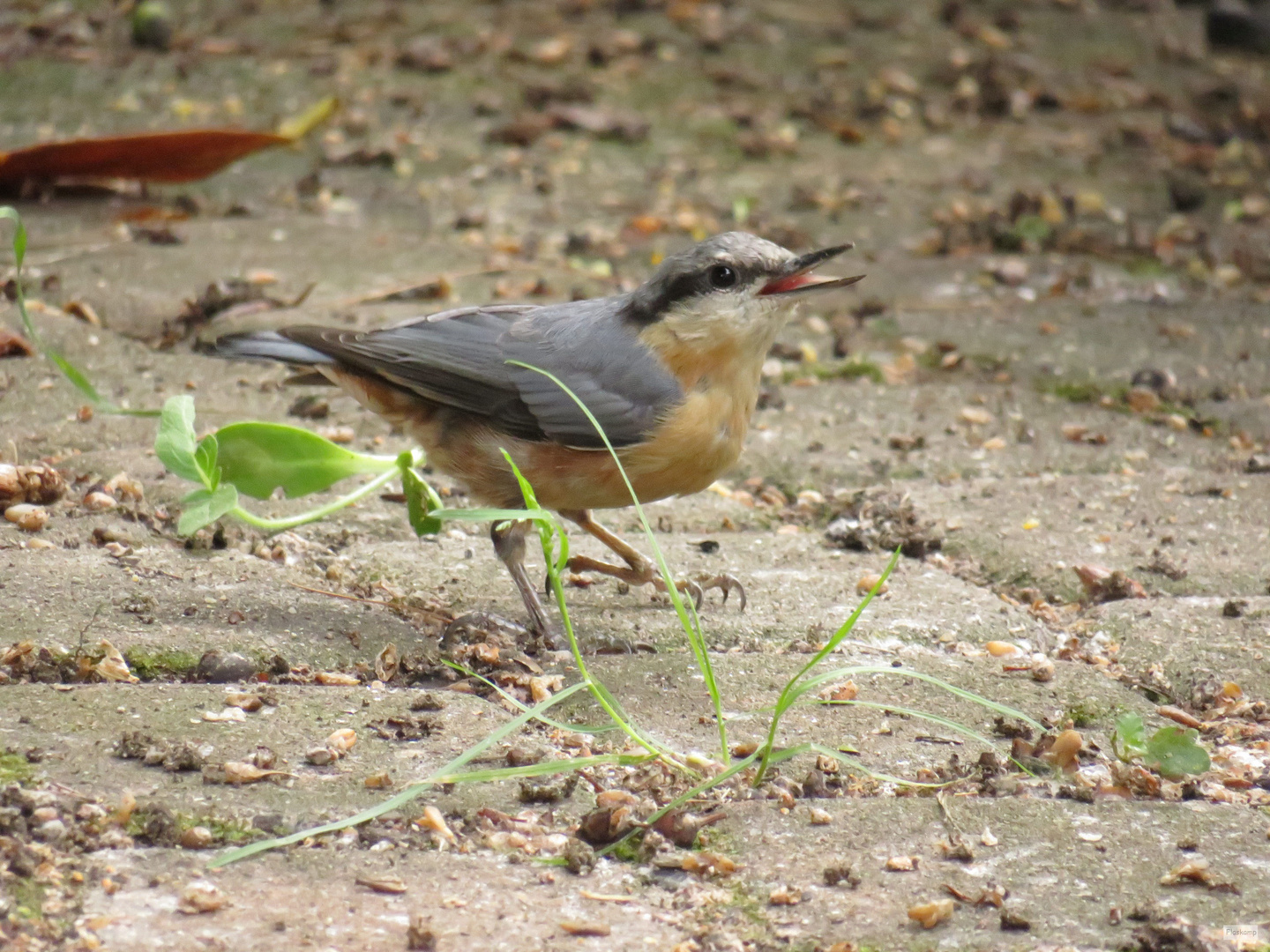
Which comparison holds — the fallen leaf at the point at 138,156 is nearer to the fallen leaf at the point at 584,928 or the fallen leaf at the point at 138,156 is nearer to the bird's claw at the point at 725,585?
the bird's claw at the point at 725,585

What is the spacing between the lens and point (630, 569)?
3.74 m

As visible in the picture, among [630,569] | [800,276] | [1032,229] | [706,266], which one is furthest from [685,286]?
[1032,229]

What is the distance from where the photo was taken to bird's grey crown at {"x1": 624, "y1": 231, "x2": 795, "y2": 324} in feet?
12.0

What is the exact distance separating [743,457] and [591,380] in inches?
29.8

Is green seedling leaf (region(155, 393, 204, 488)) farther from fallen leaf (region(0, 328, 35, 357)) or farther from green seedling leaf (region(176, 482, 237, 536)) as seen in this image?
fallen leaf (region(0, 328, 35, 357))

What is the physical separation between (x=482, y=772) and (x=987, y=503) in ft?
6.90

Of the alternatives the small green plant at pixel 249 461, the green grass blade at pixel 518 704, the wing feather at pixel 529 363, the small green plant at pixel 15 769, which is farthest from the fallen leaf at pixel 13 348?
the small green plant at pixel 15 769

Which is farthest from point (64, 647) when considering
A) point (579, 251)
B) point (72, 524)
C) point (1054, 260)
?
point (1054, 260)

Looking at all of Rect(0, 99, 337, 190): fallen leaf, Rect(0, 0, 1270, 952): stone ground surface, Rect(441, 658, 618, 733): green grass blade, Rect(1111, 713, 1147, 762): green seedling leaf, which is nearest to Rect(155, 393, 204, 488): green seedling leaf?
Rect(0, 0, 1270, 952): stone ground surface

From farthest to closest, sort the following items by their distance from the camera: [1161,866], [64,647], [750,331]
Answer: [750,331] < [64,647] < [1161,866]

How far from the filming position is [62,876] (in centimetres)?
199

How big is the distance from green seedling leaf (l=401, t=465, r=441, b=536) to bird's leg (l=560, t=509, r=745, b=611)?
50 cm

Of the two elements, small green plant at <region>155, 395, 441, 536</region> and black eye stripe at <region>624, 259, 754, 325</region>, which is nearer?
small green plant at <region>155, 395, 441, 536</region>

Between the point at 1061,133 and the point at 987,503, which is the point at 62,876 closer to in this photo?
the point at 987,503
